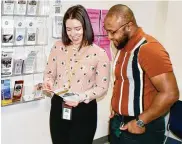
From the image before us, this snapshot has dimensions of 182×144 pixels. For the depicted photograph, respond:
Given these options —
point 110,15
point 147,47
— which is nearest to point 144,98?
point 147,47

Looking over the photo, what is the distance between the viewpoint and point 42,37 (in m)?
2.21

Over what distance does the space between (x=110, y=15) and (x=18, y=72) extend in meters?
1.01

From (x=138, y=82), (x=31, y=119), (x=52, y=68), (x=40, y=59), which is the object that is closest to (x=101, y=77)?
(x=52, y=68)

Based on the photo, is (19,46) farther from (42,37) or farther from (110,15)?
(110,15)

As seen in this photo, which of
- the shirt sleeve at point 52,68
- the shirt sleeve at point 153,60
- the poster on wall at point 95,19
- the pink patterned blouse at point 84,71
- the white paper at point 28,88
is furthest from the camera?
the poster on wall at point 95,19

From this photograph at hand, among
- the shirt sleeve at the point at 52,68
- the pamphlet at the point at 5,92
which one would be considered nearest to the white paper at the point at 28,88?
the pamphlet at the point at 5,92

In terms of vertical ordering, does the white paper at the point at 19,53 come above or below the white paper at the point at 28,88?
above

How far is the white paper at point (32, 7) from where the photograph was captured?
2058 millimetres

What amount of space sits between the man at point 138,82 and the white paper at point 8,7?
33.3 inches

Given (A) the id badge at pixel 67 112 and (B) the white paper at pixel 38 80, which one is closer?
(A) the id badge at pixel 67 112

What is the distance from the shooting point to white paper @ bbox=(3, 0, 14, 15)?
192 cm

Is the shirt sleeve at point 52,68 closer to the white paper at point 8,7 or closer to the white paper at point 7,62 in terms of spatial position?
the white paper at point 7,62

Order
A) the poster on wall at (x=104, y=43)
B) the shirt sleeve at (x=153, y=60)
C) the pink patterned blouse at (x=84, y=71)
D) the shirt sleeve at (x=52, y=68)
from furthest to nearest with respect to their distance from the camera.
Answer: the poster on wall at (x=104, y=43), the shirt sleeve at (x=52, y=68), the pink patterned blouse at (x=84, y=71), the shirt sleeve at (x=153, y=60)

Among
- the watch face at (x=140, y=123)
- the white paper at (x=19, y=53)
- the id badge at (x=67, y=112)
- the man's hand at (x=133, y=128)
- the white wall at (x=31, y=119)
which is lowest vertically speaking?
the white wall at (x=31, y=119)
